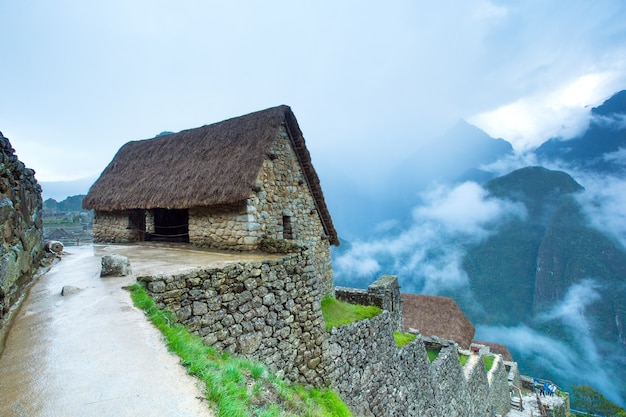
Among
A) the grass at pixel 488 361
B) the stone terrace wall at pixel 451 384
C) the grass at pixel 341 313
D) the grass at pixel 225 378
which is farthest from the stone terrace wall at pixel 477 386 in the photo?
the grass at pixel 225 378

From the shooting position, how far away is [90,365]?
2.76 metres

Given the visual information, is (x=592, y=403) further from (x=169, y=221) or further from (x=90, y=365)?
(x=90, y=365)

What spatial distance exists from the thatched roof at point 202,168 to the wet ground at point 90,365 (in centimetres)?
429

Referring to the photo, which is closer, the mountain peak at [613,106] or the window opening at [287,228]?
the window opening at [287,228]

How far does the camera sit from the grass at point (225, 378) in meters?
2.64

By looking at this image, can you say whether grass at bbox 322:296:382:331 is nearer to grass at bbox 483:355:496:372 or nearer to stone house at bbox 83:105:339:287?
stone house at bbox 83:105:339:287

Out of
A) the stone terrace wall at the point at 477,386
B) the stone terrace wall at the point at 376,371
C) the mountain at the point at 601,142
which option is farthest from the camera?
the mountain at the point at 601,142

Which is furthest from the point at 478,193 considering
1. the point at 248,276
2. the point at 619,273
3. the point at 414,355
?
the point at 248,276

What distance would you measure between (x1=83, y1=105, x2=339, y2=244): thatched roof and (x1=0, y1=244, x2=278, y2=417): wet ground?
4.29 meters

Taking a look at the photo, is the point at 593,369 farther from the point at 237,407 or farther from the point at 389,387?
the point at 237,407

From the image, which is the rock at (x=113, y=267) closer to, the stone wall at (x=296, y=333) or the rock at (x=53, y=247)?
the stone wall at (x=296, y=333)

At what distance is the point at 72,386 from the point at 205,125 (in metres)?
10.1

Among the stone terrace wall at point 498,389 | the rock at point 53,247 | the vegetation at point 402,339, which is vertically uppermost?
the rock at point 53,247

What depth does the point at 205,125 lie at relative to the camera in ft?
37.4
